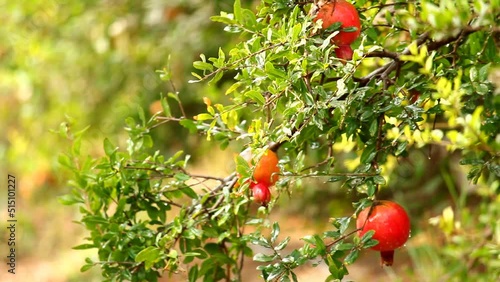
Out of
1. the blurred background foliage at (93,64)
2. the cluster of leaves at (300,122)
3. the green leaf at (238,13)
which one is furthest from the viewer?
the blurred background foliage at (93,64)

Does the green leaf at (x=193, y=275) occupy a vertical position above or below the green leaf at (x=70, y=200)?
below

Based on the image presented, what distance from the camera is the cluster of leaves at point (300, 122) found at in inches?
37.4

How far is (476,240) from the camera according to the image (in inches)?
71.9

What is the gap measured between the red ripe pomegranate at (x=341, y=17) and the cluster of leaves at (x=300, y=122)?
17 mm

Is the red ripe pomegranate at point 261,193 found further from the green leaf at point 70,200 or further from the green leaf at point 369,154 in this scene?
the green leaf at point 70,200

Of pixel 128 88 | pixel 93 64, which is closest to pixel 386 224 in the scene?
pixel 128 88

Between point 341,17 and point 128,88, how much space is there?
2227 millimetres

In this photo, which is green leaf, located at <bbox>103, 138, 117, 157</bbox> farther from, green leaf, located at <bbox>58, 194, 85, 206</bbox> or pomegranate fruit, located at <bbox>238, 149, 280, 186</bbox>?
pomegranate fruit, located at <bbox>238, 149, 280, 186</bbox>

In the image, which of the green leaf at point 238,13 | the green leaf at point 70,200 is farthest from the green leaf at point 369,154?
the green leaf at point 70,200

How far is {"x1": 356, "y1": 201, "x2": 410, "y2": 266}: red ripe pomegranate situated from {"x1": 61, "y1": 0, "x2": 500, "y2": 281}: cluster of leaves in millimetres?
21

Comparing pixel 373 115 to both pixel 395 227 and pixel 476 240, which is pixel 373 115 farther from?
pixel 476 240

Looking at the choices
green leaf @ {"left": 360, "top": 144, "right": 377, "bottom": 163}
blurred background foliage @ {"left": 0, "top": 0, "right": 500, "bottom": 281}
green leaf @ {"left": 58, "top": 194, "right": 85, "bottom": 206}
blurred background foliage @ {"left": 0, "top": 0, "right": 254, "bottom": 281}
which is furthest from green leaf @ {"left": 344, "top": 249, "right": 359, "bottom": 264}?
blurred background foliage @ {"left": 0, "top": 0, "right": 254, "bottom": 281}

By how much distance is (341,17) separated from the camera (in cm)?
99

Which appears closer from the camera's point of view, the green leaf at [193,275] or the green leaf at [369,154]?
the green leaf at [369,154]
